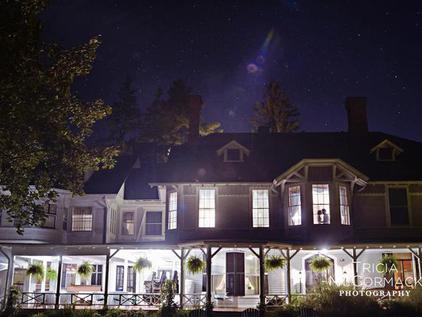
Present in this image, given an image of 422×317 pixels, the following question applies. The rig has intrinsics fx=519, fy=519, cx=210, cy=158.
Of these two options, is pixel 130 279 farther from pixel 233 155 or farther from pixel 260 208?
pixel 233 155

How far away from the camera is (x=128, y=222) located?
32.2m

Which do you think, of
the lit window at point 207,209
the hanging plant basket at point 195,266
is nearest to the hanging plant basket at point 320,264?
the hanging plant basket at point 195,266

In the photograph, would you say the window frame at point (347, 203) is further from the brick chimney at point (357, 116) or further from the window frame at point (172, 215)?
the window frame at point (172, 215)

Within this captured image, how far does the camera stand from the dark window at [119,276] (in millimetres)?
30672

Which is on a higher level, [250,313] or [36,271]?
[36,271]

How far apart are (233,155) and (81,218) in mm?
9903


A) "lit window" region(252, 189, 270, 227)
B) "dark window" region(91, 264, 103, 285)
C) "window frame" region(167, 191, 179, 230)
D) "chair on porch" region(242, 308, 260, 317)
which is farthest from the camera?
"dark window" region(91, 264, 103, 285)

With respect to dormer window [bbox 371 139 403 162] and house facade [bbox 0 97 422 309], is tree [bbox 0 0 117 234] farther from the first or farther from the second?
dormer window [bbox 371 139 403 162]

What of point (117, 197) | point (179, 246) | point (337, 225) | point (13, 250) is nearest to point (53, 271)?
point (13, 250)

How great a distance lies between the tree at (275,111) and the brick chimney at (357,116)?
→ 63.4 feet

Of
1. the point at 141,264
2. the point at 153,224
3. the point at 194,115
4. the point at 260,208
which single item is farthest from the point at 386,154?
the point at 141,264

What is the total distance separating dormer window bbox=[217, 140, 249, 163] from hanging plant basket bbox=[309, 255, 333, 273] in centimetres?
694

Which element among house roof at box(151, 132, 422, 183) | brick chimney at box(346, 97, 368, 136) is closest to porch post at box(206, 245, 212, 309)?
house roof at box(151, 132, 422, 183)

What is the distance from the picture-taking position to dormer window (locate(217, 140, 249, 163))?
28672 millimetres
